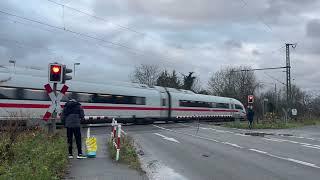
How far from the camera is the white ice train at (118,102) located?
2835 cm

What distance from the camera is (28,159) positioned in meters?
11.6

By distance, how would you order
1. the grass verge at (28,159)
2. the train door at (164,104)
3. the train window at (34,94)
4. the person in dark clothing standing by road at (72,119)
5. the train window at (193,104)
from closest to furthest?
1. the grass verge at (28,159)
2. the person in dark clothing standing by road at (72,119)
3. the train window at (34,94)
4. the train door at (164,104)
5. the train window at (193,104)

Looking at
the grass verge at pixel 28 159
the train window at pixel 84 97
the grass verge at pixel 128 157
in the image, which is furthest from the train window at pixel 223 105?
the grass verge at pixel 28 159

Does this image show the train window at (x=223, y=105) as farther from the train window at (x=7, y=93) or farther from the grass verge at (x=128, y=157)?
the grass verge at (x=128, y=157)

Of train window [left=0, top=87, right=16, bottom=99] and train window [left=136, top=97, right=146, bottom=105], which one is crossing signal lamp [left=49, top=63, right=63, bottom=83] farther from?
train window [left=136, top=97, right=146, bottom=105]

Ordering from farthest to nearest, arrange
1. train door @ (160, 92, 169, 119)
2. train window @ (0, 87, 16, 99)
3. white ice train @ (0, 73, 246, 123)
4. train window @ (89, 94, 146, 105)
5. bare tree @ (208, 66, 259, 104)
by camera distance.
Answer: bare tree @ (208, 66, 259, 104), train door @ (160, 92, 169, 119), train window @ (89, 94, 146, 105), white ice train @ (0, 73, 246, 123), train window @ (0, 87, 16, 99)

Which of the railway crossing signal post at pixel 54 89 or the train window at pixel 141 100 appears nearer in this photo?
the railway crossing signal post at pixel 54 89

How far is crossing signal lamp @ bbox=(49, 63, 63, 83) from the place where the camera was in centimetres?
1791

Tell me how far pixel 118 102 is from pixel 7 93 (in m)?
11.0

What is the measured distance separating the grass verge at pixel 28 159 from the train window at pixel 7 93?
1187 cm

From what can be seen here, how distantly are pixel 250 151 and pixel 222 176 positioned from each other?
6.80 m

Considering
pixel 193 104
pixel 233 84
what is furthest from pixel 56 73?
pixel 233 84

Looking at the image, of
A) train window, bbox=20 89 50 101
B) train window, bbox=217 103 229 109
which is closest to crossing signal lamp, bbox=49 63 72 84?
train window, bbox=20 89 50 101

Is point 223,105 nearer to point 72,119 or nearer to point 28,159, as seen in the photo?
point 72,119
